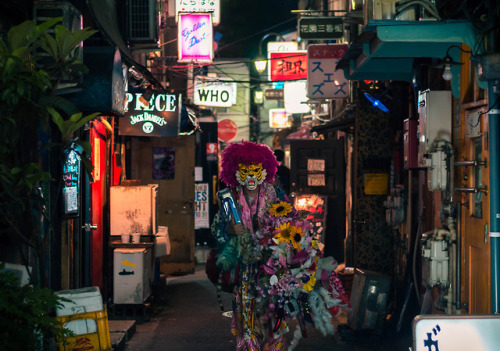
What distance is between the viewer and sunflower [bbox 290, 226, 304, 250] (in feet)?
25.4

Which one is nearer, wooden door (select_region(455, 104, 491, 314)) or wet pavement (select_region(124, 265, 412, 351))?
wooden door (select_region(455, 104, 491, 314))

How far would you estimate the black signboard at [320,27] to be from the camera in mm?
14219

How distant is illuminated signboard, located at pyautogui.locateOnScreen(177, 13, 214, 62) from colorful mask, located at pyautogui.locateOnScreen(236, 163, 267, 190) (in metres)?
9.61

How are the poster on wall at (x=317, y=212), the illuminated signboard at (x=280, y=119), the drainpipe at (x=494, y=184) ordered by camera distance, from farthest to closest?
the illuminated signboard at (x=280, y=119) < the poster on wall at (x=317, y=212) < the drainpipe at (x=494, y=184)

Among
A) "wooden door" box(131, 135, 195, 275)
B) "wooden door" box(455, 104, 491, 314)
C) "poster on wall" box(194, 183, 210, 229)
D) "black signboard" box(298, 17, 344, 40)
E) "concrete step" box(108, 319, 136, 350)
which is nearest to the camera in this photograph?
"wooden door" box(455, 104, 491, 314)

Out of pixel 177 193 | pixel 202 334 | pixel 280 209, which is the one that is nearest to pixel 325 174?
pixel 177 193

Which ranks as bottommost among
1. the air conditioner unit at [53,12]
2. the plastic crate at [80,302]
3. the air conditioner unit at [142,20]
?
the plastic crate at [80,302]

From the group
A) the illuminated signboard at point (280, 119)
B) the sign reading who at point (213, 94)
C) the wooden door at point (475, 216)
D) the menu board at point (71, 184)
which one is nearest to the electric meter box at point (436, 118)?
the wooden door at point (475, 216)

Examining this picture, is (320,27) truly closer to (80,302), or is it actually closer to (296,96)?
(80,302)

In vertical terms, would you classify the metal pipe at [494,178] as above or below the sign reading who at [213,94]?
below

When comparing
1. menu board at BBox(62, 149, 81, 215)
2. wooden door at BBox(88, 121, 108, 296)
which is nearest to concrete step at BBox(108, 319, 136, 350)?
wooden door at BBox(88, 121, 108, 296)

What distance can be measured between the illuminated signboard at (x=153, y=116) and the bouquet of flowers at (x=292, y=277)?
5.87 metres

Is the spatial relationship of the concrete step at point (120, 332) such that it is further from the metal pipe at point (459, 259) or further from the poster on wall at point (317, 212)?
the poster on wall at point (317, 212)

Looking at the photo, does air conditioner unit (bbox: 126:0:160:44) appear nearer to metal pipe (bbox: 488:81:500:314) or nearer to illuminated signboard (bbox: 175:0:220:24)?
illuminated signboard (bbox: 175:0:220:24)
